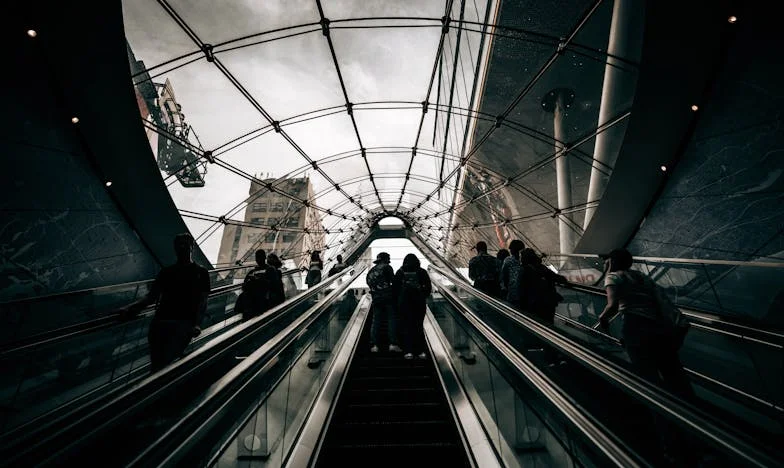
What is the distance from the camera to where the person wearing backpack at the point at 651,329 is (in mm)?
2486

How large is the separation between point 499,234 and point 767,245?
11265 mm

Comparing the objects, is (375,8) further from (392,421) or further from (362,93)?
(392,421)

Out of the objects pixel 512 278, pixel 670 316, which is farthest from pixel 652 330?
pixel 512 278

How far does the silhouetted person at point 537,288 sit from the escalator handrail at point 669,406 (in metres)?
2.49

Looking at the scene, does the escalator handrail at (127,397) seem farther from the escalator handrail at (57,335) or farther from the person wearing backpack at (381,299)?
the person wearing backpack at (381,299)

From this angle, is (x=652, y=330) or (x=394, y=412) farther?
(x=394, y=412)

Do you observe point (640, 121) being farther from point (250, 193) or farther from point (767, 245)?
point (250, 193)

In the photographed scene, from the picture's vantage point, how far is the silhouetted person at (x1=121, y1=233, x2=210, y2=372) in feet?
9.63

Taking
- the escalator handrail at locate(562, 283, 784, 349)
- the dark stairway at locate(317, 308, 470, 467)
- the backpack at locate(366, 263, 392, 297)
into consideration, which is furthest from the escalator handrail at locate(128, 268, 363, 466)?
the escalator handrail at locate(562, 283, 784, 349)

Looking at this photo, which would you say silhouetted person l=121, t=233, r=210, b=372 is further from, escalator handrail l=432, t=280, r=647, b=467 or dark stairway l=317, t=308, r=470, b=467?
escalator handrail l=432, t=280, r=647, b=467

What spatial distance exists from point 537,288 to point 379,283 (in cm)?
254

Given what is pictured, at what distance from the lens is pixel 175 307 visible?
3033mm

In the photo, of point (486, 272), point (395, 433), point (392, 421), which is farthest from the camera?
point (486, 272)

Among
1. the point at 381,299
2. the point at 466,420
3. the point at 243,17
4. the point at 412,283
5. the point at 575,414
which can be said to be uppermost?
the point at 243,17
